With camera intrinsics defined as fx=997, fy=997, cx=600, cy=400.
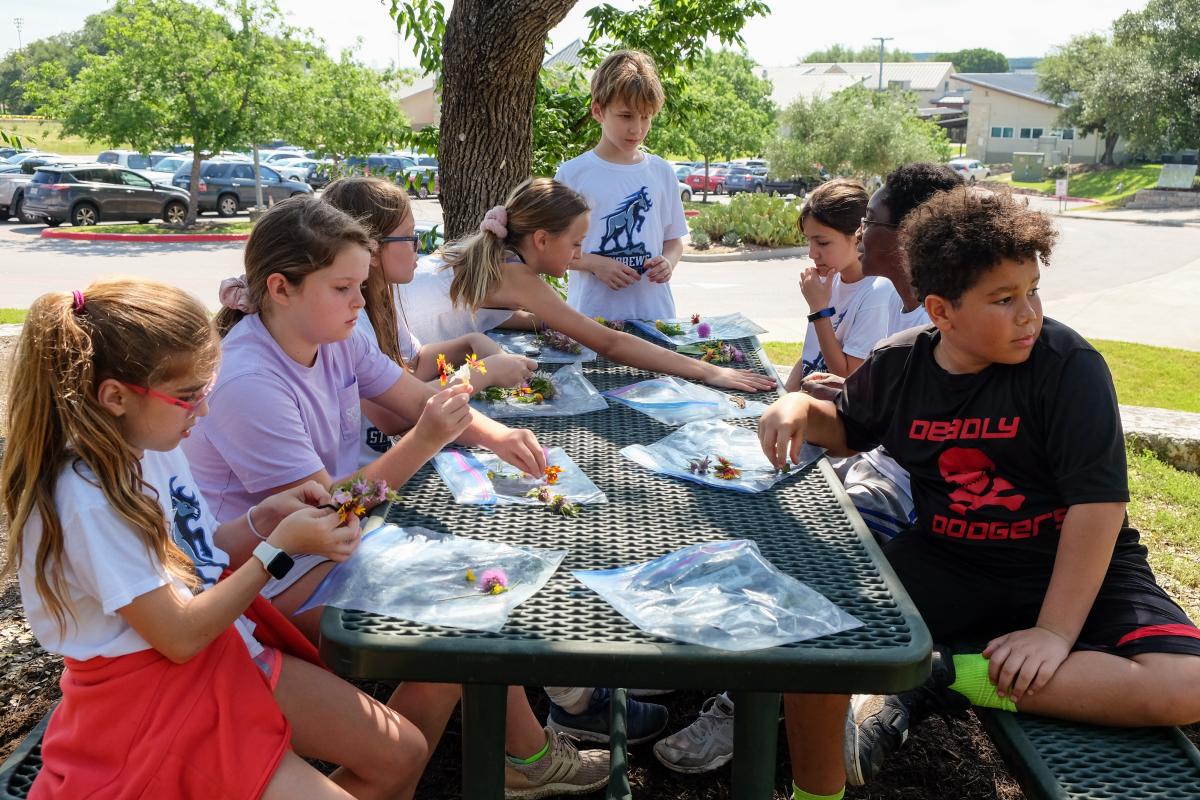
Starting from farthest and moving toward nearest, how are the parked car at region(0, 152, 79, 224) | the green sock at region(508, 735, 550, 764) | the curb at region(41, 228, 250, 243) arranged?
the parked car at region(0, 152, 79, 224) → the curb at region(41, 228, 250, 243) → the green sock at region(508, 735, 550, 764)

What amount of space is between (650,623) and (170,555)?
2.69ft

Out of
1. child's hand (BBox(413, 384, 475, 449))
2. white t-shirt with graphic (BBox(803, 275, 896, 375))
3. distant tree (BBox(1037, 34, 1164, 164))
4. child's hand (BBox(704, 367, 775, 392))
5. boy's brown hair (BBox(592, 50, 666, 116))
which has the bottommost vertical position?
child's hand (BBox(704, 367, 775, 392))

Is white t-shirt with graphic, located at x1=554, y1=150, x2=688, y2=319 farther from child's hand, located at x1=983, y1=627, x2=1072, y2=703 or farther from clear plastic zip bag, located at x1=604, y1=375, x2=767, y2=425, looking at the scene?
child's hand, located at x1=983, y1=627, x2=1072, y2=703

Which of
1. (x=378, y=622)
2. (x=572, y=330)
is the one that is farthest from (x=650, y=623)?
(x=572, y=330)

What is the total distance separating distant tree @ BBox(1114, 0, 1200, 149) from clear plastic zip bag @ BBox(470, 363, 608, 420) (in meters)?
43.5

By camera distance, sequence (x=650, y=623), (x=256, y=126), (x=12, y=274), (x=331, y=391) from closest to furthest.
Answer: (x=650, y=623) → (x=331, y=391) → (x=12, y=274) → (x=256, y=126)

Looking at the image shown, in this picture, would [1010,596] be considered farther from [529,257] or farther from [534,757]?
[529,257]

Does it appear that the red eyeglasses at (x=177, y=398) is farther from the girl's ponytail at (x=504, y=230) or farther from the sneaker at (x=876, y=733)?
the girl's ponytail at (x=504, y=230)

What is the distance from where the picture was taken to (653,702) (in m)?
2.99

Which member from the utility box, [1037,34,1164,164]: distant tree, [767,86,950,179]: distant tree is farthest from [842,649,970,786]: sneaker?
the utility box

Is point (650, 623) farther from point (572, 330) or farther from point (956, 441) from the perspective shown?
point (572, 330)

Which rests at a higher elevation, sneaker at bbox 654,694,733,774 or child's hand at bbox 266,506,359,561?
child's hand at bbox 266,506,359,561

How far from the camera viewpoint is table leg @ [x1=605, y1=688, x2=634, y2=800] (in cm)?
233

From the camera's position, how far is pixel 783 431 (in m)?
2.27
